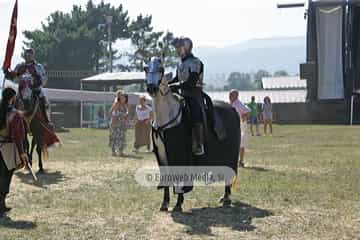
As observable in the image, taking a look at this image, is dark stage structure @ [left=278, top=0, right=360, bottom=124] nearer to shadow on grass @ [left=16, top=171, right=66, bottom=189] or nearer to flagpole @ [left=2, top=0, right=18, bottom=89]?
shadow on grass @ [left=16, top=171, right=66, bottom=189]

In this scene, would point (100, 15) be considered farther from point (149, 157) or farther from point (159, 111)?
point (159, 111)

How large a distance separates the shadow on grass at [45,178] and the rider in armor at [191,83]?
369 centimetres

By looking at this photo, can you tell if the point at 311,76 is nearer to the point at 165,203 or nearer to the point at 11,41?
the point at 11,41

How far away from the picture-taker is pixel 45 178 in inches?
507

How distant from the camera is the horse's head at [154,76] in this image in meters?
8.61

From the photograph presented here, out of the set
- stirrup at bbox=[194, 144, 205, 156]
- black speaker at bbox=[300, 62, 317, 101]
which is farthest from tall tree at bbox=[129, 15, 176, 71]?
stirrup at bbox=[194, 144, 205, 156]

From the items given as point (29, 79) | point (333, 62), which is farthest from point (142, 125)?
point (333, 62)

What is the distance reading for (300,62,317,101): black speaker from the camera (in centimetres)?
4841

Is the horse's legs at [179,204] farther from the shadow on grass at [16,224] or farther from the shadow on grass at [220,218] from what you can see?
the shadow on grass at [16,224]

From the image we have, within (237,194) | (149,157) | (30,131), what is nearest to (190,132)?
(237,194)

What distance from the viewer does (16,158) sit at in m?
8.98

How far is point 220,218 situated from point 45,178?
5137 millimetres

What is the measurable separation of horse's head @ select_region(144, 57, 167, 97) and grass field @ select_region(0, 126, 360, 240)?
170 centimetres

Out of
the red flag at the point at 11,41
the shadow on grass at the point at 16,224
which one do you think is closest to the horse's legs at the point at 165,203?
the shadow on grass at the point at 16,224
